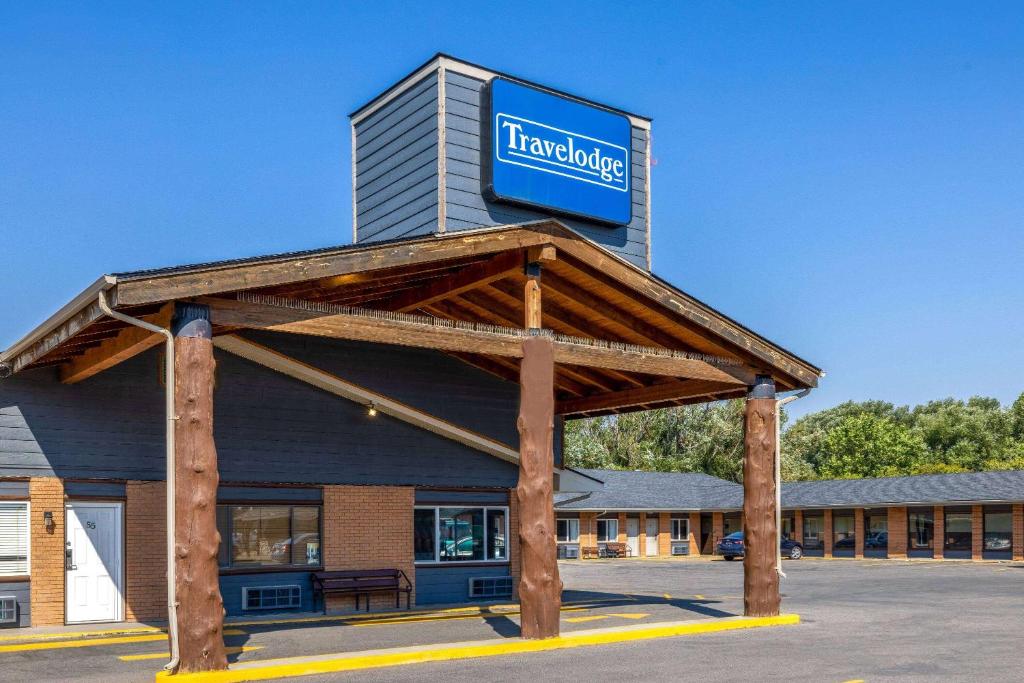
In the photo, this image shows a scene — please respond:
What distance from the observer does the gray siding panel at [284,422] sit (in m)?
17.3

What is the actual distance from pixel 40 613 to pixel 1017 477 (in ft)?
132

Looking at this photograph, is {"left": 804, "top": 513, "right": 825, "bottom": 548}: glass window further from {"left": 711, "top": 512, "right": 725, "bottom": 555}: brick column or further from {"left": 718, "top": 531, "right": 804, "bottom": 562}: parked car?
{"left": 711, "top": 512, "right": 725, "bottom": 555}: brick column

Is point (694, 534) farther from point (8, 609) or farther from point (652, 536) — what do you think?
point (8, 609)

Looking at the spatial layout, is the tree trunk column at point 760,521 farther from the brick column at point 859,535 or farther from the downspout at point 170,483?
the brick column at point 859,535

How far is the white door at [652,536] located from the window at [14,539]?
41311mm

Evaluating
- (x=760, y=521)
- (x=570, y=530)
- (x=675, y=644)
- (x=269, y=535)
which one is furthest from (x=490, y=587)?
(x=570, y=530)

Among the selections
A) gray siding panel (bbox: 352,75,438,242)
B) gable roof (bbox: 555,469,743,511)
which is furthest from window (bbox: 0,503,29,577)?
gable roof (bbox: 555,469,743,511)

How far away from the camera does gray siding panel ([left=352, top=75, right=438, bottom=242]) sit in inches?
739

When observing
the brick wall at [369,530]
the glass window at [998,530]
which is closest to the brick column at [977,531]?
the glass window at [998,530]

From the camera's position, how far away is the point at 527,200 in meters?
19.2

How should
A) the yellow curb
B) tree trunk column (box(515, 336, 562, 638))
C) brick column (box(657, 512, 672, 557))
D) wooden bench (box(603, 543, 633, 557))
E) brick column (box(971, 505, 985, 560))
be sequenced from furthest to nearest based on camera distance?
1. brick column (box(657, 512, 672, 557))
2. wooden bench (box(603, 543, 633, 557))
3. brick column (box(971, 505, 985, 560))
4. tree trunk column (box(515, 336, 562, 638))
5. the yellow curb

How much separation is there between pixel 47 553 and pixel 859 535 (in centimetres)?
3998

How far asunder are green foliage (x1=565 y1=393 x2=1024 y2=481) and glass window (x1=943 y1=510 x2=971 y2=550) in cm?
2396

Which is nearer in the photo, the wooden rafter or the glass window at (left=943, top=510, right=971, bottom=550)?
the wooden rafter
